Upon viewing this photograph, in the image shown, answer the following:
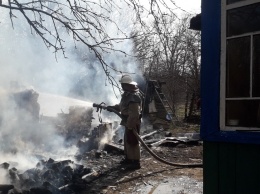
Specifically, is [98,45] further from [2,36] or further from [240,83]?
[2,36]

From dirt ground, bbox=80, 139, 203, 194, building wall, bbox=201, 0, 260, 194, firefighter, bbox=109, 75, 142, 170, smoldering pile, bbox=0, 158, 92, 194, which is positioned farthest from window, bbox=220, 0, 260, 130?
firefighter, bbox=109, 75, 142, 170

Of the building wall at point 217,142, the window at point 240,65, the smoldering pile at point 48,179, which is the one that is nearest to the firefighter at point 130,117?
the smoldering pile at point 48,179

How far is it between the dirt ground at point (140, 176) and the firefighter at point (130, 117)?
11.2 inches

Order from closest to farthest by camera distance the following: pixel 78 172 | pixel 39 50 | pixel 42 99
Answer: pixel 78 172 < pixel 42 99 < pixel 39 50

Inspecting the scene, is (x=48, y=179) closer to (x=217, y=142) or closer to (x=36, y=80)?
(x=217, y=142)

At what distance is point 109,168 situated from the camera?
319 inches

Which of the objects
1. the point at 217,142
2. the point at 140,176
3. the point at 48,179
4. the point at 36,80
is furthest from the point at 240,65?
the point at 36,80

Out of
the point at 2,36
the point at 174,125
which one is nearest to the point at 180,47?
the point at 174,125

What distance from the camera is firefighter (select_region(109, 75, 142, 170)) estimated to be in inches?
317

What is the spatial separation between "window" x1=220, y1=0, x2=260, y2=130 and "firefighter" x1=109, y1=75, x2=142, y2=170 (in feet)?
13.7

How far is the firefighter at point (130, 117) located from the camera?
8047 millimetres

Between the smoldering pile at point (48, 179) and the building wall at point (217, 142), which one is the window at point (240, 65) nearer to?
the building wall at point (217, 142)

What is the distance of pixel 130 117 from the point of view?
802 centimetres

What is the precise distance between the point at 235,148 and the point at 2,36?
16.1 metres
